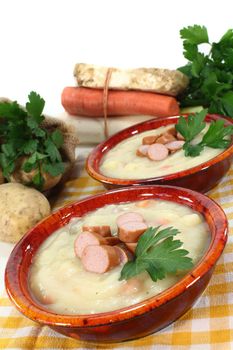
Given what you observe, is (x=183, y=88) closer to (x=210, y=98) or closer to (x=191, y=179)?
(x=210, y=98)

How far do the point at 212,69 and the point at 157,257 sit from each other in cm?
154

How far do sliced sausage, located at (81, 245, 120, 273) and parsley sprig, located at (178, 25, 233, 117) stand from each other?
1.31 meters

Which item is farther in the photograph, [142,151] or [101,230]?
[142,151]

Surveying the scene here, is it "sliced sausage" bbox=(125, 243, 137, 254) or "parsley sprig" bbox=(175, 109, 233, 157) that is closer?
"sliced sausage" bbox=(125, 243, 137, 254)

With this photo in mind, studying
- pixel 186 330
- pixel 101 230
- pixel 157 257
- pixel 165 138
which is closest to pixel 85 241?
pixel 101 230

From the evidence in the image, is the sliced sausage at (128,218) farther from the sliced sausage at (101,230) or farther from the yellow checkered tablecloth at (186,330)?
the yellow checkered tablecloth at (186,330)

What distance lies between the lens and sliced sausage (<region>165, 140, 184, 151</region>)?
89.1 inches

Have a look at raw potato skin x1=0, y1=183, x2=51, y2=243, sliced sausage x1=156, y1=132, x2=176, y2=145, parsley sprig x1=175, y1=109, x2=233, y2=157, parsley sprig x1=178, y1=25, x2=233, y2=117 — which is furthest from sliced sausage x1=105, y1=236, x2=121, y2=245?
parsley sprig x1=178, y1=25, x2=233, y2=117

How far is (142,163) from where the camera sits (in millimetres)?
2252

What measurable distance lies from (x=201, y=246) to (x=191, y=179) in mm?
543

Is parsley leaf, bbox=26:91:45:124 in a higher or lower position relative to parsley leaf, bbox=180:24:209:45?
lower

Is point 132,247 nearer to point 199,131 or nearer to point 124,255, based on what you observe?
point 124,255

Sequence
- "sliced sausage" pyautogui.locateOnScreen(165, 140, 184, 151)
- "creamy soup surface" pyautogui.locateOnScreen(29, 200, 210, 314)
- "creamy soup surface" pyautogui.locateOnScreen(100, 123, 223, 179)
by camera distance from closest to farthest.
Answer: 1. "creamy soup surface" pyautogui.locateOnScreen(29, 200, 210, 314)
2. "creamy soup surface" pyautogui.locateOnScreen(100, 123, 223, 179)
3. "sliced sausage" pyautogui.locateOnScreen(165, 140, 184, 151)

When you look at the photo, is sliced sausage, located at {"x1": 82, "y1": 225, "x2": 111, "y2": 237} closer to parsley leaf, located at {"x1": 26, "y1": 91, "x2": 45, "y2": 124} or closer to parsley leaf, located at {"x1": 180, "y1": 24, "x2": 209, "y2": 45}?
parsley leaf, located at {"x1": 26, "y1": 91, "x2": 45, "y2": 124}
